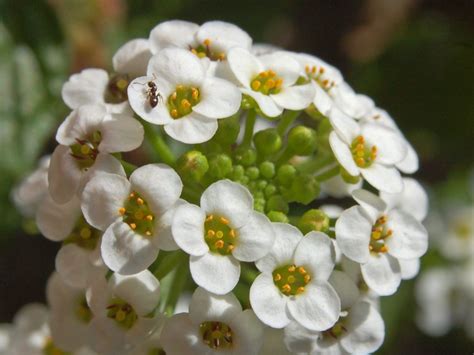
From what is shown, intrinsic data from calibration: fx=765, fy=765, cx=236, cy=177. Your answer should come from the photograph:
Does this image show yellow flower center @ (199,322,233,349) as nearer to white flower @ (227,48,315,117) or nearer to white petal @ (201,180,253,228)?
white petal @ (201,180,253,228)

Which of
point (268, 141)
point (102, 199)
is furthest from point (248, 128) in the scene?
point (102, 199)

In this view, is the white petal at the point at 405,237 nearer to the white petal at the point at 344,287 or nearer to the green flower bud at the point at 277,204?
the white petal at the point at 344,287

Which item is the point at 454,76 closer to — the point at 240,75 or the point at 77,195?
the point at 240,75

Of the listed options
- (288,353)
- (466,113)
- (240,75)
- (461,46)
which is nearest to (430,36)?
(461,46)

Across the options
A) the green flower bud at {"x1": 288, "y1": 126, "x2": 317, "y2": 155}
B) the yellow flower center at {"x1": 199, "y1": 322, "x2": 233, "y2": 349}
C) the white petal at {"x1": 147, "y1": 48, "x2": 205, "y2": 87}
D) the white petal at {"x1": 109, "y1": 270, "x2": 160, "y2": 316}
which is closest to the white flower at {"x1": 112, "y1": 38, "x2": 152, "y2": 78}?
the white petal at {"x1": 147, "y1": 48, "x2": 205, "y2": 87}

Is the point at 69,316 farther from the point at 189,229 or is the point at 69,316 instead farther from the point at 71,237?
the point at 189,229
